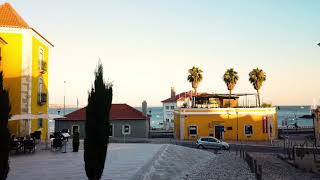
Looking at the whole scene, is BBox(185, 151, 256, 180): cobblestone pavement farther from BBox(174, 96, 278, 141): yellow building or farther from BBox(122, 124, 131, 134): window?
BBox(122, 124, 131, 134): window

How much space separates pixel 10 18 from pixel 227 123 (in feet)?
102

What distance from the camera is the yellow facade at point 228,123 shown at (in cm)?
5356

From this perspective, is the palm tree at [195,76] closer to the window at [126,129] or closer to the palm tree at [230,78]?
the palm tree at [230,78]

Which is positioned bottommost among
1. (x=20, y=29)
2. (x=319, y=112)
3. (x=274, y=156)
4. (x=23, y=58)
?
(x=274, y=156)

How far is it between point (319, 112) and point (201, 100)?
1653 centimetres

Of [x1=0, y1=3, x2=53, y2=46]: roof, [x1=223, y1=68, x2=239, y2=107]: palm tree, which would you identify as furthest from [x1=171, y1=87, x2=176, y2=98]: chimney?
[x1=0, y1=3, x2=53, y2=46]: roof

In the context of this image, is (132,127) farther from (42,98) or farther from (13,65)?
(13,65)

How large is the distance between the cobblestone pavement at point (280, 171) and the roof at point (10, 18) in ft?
71.6

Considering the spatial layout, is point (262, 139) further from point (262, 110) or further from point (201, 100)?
point (201, 100)

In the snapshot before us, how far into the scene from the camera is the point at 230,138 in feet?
176

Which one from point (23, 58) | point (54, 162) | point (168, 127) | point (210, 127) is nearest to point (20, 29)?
point (23, 58)

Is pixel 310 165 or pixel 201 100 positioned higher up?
pixel 201 100

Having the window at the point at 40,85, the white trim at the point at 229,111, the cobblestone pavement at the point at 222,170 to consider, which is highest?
the window at the point at 40,85

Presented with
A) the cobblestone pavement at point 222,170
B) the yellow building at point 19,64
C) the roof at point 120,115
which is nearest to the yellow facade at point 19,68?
the yellow building at point 19,64
